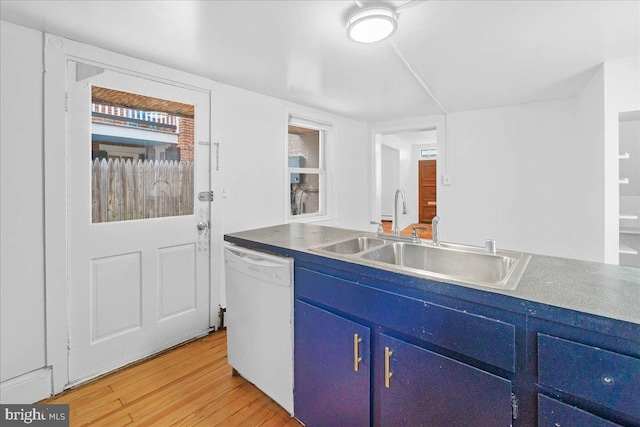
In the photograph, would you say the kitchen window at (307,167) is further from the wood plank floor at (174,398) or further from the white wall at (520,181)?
the wood plank floor at (174,398)

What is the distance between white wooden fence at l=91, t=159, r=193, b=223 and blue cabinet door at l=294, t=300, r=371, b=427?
1486 mm

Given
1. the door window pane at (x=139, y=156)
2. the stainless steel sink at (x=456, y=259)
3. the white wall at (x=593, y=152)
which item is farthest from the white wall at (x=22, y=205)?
the white wall at (x=593, y=152)

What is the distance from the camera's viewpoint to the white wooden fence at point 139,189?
208 cm

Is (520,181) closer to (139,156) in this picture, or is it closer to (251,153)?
(251,153)

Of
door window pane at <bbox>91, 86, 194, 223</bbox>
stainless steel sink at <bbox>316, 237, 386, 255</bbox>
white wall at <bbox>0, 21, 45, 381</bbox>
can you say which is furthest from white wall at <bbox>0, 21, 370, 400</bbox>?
stainless steel sink at <bbox>316, 237, 386, 255</bbox>

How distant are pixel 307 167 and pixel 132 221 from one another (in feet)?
7.23

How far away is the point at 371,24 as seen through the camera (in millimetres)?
1607

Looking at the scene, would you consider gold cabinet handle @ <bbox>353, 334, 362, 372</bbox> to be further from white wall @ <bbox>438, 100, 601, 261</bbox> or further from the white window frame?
white wall @ <bbox>438, 100, 601, 261</bbox>

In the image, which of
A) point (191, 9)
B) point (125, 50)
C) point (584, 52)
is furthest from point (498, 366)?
point (125, 50)

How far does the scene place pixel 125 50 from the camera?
6.72 ft

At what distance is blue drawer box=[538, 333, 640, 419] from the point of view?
77 centimetres

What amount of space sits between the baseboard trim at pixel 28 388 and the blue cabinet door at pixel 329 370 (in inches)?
60.9

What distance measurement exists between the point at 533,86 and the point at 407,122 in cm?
158

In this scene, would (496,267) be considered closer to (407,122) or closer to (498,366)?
(498,366)
